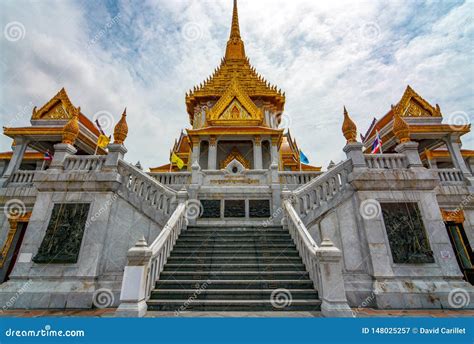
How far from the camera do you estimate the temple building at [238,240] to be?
5.98 metres

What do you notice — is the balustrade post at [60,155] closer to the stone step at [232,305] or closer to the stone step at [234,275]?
the stone step at [234,275]

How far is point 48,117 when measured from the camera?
19.0 m

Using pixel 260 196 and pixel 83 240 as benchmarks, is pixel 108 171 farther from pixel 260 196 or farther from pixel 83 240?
pixel 260 196

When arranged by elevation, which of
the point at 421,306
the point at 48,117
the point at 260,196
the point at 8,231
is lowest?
the point at 421,306

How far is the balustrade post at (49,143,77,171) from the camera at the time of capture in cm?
946

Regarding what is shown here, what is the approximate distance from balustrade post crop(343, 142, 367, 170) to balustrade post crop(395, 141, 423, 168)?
1.77 metres

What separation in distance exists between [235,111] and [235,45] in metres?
18.7

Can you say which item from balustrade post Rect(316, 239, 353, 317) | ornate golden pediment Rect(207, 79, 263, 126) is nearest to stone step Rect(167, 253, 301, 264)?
balustrade post Rect(316, 239, 353, 317)

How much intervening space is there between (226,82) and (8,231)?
23.0 meters

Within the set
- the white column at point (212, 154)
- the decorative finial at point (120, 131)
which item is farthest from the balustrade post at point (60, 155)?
the white column at point (212, 154)

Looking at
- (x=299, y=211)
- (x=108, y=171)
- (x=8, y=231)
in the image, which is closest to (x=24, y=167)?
(x=8, y=231)

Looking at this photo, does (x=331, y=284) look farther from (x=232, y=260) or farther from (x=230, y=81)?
(x=230, y=81)

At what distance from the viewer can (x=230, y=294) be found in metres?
5.98

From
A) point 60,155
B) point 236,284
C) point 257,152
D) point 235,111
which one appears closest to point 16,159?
point 60,155
